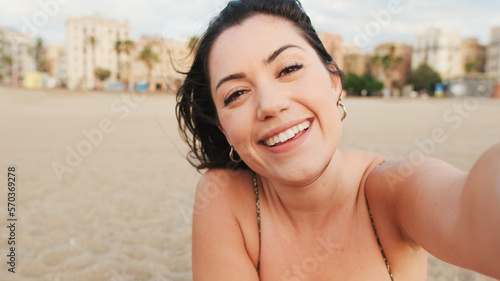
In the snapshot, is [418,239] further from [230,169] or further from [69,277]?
[69,277]

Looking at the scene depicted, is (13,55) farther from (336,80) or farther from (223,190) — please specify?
(336,80)

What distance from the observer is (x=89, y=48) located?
81.3 m

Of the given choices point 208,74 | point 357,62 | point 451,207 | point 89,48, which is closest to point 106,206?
point 208,74

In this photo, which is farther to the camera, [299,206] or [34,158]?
[34,158]

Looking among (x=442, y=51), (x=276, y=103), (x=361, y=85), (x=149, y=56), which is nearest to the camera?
(x=276, y=103)

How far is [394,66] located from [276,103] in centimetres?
7842

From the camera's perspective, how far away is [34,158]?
8.41 metres

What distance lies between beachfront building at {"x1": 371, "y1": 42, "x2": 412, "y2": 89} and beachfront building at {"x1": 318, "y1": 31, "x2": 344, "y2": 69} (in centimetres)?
2131

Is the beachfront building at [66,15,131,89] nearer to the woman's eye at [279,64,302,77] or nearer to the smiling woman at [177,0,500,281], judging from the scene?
the smiling woman at [177,0,500,281]

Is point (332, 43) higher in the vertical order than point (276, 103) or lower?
lower

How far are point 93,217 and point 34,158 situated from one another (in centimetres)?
471

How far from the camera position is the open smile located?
156 centimetres

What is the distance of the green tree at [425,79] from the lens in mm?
74062

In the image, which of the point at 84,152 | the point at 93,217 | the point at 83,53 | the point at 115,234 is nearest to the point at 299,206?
the point at 115,234
